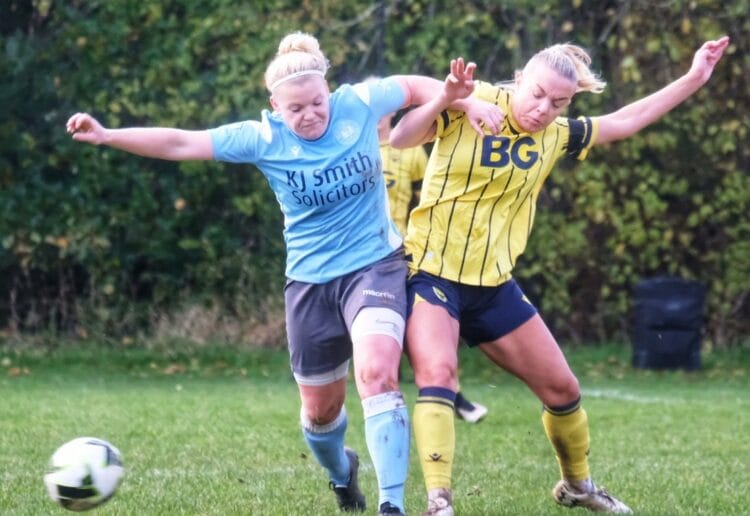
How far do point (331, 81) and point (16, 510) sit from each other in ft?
32.9

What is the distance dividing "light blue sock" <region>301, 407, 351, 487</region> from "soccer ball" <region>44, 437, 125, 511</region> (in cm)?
83

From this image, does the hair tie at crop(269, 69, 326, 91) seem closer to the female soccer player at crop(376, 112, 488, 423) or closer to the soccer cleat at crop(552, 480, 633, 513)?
the soccer cleat at crop(552, 480, 633, 513)

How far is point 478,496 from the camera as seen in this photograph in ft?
21.4

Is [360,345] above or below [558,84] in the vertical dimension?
below

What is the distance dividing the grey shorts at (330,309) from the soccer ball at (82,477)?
83 centimetres

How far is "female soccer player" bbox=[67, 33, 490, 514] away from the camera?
5.52 meters

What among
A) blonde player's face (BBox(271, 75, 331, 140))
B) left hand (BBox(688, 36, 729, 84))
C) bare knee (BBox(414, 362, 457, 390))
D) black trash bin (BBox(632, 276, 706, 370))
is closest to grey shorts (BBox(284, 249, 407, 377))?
bare knee (BBox(414, 362, 457, 390))

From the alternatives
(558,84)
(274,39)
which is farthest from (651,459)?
(274,39)

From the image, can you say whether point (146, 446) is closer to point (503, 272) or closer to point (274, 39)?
point (503, 272)

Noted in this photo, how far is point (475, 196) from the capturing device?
5906 mm

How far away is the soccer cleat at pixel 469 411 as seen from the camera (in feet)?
32.2

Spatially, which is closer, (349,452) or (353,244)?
(353,244)

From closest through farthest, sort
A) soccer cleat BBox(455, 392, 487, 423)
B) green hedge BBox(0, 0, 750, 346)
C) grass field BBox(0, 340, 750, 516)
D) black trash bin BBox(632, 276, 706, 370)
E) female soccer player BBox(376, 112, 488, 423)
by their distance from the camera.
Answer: grass field BBox(0, 340, 750, 516) < soccer cleat BBox(455, 392, 487, 423) < female soccer player BBox(376, 112, 488, 423) < black trash bin BBox(632, 276, 706, 370) < green hedge BBox(0, 0, 750, 346)

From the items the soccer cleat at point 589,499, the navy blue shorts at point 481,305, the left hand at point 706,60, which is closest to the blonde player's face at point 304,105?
the navy blue shorts at point 481,305
